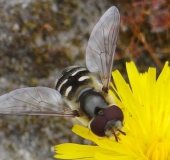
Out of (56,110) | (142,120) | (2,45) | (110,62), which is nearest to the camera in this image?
(56,110)

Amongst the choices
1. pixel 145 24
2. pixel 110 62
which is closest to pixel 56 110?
pixel 110 62

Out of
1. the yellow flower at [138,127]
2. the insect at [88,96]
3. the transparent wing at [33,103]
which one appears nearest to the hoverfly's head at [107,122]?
the insect at [88,96]

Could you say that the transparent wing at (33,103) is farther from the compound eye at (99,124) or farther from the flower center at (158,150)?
the flower center at (158,150)

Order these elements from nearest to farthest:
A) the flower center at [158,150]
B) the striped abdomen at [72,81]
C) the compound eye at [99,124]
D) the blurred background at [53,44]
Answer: the compound eye at [99,124], the striped abdomen at [72,81], the flower center at [158,150], the blurred background at [53,44]

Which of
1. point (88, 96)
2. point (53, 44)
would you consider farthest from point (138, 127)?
point (53, 44)

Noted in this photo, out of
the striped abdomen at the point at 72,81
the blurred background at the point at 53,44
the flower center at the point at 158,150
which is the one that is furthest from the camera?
the blurred background at the point at 53,44

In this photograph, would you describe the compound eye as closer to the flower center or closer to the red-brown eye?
the red-brown eye

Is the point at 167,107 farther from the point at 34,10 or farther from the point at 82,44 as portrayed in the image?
the point at 34,10
